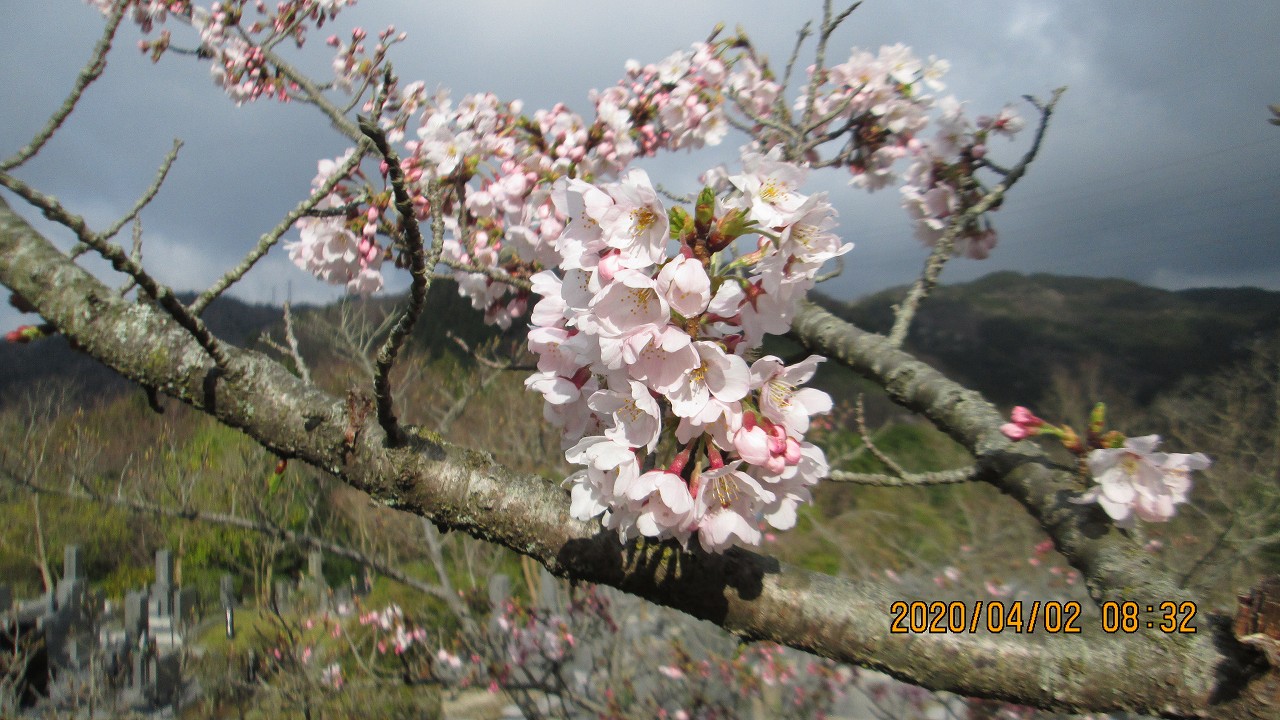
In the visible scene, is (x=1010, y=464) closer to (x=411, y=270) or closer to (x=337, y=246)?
(x=411, y=270)

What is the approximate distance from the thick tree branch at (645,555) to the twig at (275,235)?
4.0 inches

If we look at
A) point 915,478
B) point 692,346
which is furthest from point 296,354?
point 915,478

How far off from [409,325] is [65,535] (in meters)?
9.44

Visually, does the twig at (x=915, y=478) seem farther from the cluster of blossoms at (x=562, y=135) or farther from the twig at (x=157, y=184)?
the twig at (x=157, y=184)

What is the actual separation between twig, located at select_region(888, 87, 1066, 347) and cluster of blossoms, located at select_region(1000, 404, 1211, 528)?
0.45 m

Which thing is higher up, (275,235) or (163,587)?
(275,235)

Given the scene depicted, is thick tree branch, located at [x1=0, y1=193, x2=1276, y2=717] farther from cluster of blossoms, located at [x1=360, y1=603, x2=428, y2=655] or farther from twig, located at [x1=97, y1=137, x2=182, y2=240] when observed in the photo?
cluster of blossoms, located at [x1=360, y1=603, x2=428, y2=655]

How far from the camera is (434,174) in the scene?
1.75 meters

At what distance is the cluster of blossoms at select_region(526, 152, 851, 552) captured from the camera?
2.34ft

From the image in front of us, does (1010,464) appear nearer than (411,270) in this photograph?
No
